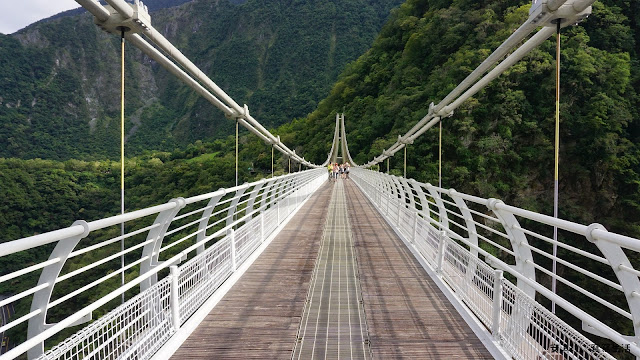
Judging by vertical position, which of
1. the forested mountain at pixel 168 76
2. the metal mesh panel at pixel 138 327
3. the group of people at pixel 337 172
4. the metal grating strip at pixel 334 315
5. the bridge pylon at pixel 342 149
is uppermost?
the forested mountain at pixel 168 76

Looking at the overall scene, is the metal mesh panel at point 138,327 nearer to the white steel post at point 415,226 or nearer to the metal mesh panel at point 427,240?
the metal mesh panel at point 427,240

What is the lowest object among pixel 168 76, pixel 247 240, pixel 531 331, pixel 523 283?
pixel 531 331

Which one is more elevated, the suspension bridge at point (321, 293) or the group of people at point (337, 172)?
the group of people at point (337, 172)

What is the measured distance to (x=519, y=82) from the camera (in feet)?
87.2

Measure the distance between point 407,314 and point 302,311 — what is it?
949 millimetres

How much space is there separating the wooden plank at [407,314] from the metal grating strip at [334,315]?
0.11m

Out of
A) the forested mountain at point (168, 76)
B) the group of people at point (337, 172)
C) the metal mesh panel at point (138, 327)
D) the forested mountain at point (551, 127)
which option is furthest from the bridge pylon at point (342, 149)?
the metal mesh panel at point (138, 327)

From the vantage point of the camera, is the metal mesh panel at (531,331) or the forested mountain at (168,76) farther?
the forested mountain at (168,76)

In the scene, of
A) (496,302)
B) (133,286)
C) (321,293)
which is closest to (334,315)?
(321,293)

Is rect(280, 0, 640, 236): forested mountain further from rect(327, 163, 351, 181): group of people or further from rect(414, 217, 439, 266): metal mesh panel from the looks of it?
rect(414, 217, 439, 266): metal mesh panel

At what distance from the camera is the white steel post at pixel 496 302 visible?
2807 mm

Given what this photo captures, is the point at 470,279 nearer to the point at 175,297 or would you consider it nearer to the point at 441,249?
the point at 441,249

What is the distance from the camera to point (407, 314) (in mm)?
Result: 3600

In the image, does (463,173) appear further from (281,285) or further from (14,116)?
(14,116)
